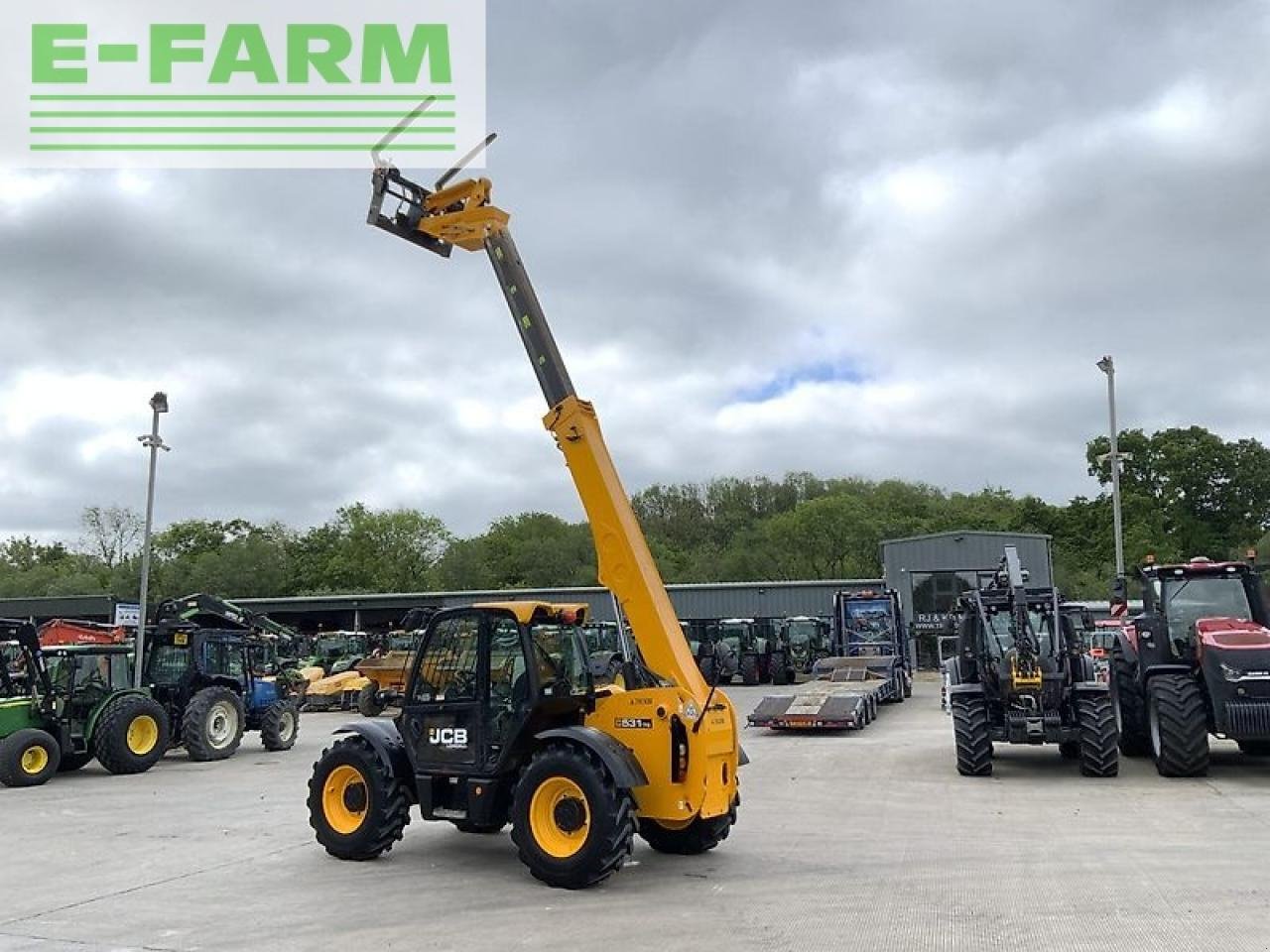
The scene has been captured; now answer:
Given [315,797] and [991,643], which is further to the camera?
[991,643]

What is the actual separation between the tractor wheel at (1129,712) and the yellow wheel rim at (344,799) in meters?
11.0

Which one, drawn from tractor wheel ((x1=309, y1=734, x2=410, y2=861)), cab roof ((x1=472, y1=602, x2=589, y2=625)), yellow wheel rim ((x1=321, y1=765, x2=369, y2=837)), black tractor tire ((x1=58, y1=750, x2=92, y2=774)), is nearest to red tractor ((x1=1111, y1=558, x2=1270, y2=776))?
cab roof ((x1=472, y1=602, x2=589, y2=625))

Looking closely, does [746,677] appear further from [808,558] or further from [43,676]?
[808,558]

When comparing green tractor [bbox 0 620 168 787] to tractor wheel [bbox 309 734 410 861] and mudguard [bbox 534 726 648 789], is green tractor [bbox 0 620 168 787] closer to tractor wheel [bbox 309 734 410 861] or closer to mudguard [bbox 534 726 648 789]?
tractor wheel [bbox 309 734 410 861]

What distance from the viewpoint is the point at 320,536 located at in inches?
3465

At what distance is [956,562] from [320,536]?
59.5 metres

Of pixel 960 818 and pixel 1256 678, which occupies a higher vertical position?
pixel 1256 678

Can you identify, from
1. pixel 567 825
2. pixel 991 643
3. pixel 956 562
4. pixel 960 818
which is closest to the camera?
pixel 567 825

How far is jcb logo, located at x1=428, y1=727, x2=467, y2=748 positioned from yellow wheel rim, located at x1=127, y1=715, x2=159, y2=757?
918 cm

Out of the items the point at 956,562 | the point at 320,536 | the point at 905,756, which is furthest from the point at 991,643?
the point at 320,536

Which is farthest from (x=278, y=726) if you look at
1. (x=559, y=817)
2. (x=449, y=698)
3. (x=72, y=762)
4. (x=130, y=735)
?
(x=559, y=817)

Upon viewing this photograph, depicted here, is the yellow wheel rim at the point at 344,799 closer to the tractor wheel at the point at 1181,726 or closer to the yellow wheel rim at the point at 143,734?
the yellow wheel rim at the point at 143,734

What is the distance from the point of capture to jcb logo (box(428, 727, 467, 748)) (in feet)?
27.6

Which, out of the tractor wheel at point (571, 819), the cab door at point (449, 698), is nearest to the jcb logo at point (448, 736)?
the cab door at point (449, 698)
